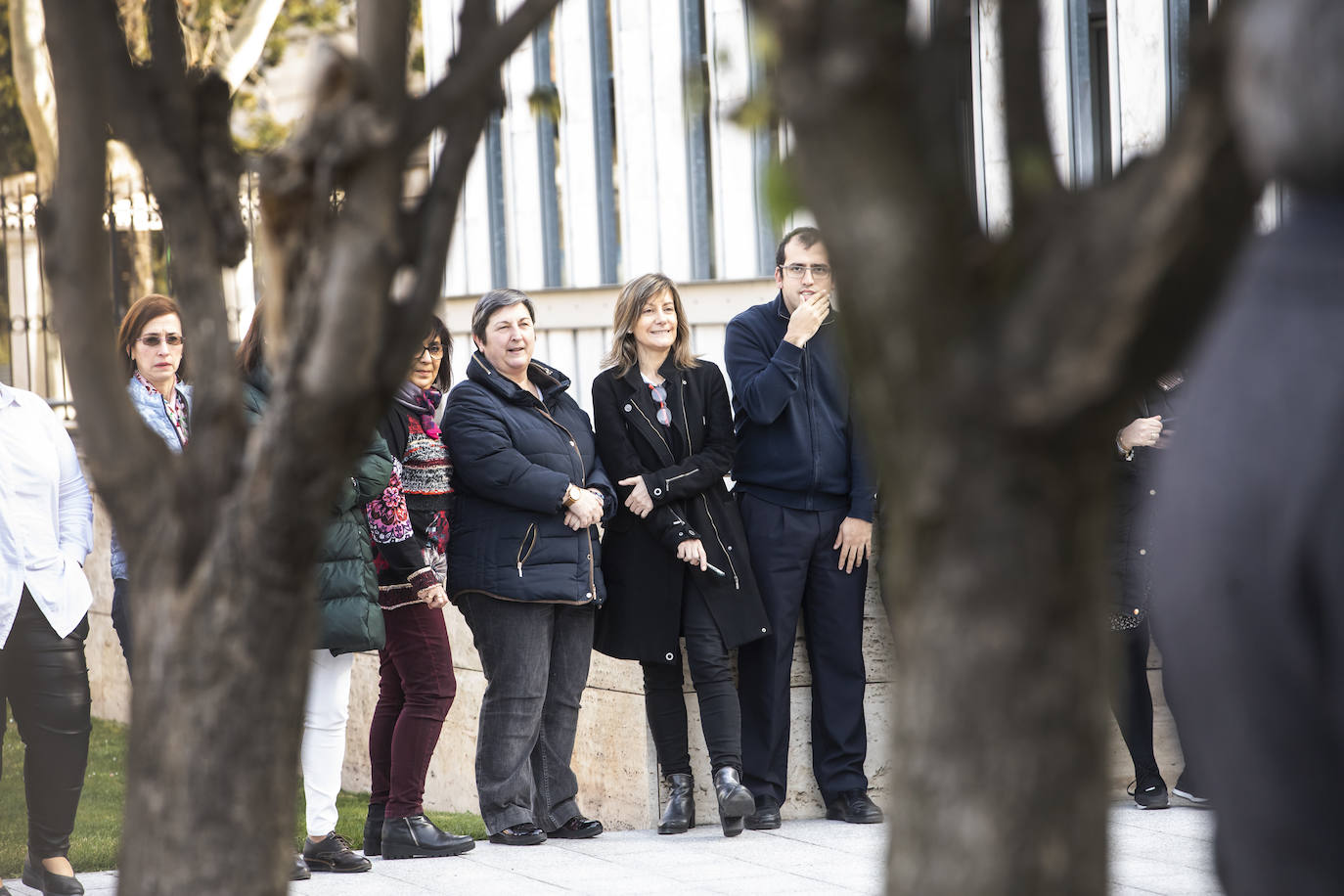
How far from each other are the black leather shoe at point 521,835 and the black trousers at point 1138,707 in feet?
8.32

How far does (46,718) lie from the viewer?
5.95 m

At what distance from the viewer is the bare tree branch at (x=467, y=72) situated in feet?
8.45

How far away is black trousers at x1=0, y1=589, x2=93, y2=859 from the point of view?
19.4 feet

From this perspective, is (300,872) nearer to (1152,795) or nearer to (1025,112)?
(1152,795)

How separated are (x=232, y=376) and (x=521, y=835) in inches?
170

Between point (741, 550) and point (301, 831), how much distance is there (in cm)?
268

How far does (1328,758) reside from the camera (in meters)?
1.53

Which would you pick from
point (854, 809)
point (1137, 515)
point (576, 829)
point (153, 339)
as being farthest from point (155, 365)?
point (1137, 515)

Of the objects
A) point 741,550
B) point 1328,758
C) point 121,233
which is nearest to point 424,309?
point 1328,758

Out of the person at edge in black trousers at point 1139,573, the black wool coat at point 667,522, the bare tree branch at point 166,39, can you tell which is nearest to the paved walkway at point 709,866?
the person at edge in black trousers at point 1139,573

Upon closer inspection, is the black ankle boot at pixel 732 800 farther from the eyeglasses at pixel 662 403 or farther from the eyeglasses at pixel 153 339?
the eyeglasses at pixel 153 339

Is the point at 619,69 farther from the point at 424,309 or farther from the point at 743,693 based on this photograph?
the point at 424,309

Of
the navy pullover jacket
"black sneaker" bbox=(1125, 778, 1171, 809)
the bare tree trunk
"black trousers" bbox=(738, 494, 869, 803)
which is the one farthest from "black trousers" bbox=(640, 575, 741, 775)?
the bare tree trunk

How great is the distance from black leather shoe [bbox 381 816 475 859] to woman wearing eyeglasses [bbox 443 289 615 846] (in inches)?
9.3
